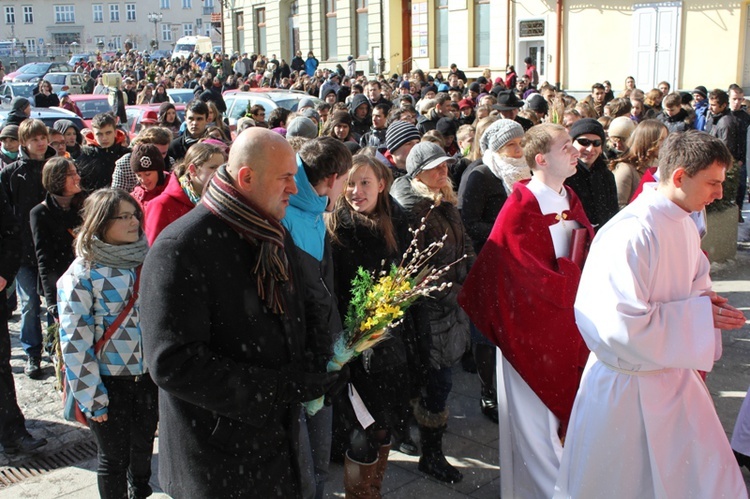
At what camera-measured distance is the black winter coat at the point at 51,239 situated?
19.1ft

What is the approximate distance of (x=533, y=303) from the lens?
432cm

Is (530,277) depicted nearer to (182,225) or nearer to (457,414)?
(457,414)

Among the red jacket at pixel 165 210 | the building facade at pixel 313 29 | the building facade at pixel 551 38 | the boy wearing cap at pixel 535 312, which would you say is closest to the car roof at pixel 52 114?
the red jacket at pixel 165 210

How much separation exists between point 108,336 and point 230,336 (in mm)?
1482

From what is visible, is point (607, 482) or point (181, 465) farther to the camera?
point (607, 482)

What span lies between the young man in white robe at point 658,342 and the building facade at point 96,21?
89.4 meters

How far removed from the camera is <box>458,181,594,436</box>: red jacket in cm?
430

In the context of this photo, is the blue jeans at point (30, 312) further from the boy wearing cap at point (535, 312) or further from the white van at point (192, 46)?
the white van at point (192, 46)

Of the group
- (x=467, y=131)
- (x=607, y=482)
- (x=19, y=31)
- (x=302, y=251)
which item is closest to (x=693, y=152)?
(x=607, y=482)

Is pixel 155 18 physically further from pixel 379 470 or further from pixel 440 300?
pixel 379 470

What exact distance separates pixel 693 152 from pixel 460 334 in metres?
1.77

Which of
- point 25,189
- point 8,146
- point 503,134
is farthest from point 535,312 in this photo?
point 8,146

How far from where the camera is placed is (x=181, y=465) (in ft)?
9.40

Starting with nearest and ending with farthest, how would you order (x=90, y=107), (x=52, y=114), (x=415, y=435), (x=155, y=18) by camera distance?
(x=415, y=435) < (x=52, y=114) < (x=90, y=107) < (x=155, y=18)
